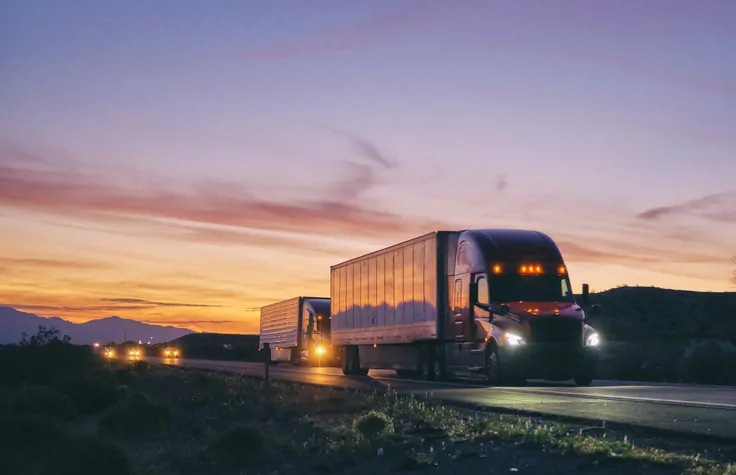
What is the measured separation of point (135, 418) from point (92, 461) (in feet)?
19.9

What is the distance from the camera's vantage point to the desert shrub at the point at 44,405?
67.1 feet

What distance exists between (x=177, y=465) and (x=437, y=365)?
62.7 feet

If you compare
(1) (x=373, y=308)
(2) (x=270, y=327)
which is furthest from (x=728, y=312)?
(1) (x=373, y=308)

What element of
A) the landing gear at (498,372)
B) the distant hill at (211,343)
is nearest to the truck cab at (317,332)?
the landing gear at (498,372)

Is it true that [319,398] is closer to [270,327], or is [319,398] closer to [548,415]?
[548,415]

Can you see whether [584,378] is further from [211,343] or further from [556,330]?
[211,343]

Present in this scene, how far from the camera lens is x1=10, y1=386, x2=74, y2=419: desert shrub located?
67.1 ft

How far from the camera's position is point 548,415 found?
15141mm

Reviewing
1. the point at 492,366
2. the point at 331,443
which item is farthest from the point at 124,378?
the point at 331,443

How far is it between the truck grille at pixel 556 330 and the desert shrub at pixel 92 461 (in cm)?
1599

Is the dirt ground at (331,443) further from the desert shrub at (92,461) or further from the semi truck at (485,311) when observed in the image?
the semi truck at (485,311)

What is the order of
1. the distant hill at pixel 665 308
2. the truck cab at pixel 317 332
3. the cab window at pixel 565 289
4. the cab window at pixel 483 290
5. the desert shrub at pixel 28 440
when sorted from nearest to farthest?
the desert shrub at pixel 28 440, the cab window at pixel 483 290, the cab window at pixel 565 289, the truck cab at pixel 317 332, the distant hill at pixel 665 308

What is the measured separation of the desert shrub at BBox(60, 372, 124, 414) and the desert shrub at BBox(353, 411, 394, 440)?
34.9 feet

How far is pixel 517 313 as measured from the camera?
26703 mm
